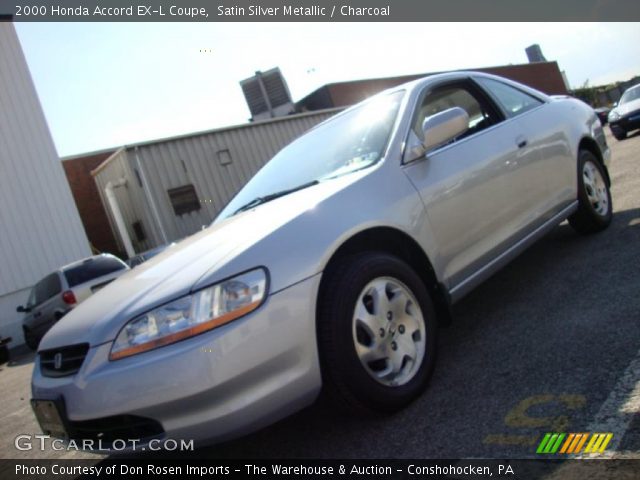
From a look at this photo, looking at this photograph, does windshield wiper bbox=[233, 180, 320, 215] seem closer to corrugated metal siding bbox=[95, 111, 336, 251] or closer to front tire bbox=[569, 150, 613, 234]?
front tire bbox=[569, 150, 613, 234]

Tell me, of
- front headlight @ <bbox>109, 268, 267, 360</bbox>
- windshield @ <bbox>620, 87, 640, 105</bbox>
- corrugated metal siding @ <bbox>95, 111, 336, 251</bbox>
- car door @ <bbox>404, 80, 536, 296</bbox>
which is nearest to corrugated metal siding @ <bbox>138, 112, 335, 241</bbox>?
corrugated metal siding @ <bbox>95, 111, 336, 251</bbox>

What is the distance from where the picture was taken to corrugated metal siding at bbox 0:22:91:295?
1247cm

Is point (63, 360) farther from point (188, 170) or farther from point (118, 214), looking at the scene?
point (118, 214)

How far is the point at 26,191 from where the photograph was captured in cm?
1284

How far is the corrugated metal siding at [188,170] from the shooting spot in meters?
12.2

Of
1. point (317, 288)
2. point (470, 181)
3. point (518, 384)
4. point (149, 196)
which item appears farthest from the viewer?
point (149, 196)

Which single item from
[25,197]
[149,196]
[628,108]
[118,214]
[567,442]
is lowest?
[567,442]

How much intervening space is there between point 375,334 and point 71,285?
792 centimetres

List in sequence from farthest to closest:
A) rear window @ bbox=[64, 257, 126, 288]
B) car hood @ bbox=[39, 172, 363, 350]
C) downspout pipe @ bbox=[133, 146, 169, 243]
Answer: downspout pipe @ bbox=[133, 146, 169, 243] → rear window @ bbox=[64, 257, 126, 288] → car hood @ bbox=[39, 172, 363, 350]

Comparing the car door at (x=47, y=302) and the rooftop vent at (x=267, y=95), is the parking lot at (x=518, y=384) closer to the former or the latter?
the car door at (x=47, y=302)

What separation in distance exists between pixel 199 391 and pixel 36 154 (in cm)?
1355

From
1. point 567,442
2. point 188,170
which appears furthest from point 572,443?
point 188,170

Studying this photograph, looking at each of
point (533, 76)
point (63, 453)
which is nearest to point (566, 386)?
point (63, 453)

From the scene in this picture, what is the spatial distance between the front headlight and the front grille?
0.23m
